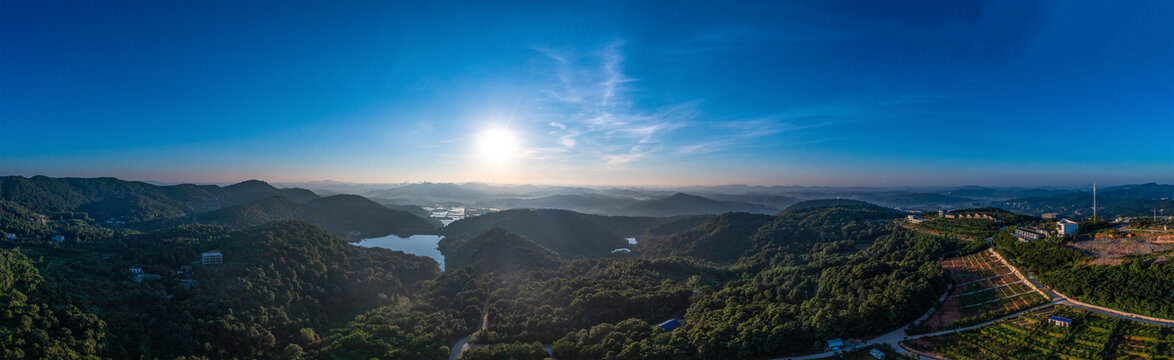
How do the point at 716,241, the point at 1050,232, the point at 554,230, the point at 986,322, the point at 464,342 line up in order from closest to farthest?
the point at 986,322
the point at 464,342
the point at 1050,232
the point at 716,241
the point at 554,230

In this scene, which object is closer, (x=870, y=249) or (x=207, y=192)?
(x=870, y=249)

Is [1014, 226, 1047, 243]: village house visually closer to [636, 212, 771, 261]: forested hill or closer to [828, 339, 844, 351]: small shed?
[828, 339, 844, 351]: small shed

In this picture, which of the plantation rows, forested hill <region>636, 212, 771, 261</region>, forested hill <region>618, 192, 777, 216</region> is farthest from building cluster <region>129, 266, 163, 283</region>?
forested hill <region>618, 192, 777, 216</region>

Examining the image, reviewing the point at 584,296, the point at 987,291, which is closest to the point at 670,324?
the point at 584,296

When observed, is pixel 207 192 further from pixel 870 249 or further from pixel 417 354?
pixel 870 249

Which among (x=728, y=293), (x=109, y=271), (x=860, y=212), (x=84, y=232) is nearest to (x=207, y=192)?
(x=84, y=232)

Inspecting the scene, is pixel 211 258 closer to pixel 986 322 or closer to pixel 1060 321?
pixel 986 322

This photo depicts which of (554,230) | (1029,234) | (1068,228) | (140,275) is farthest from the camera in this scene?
(554,230)
